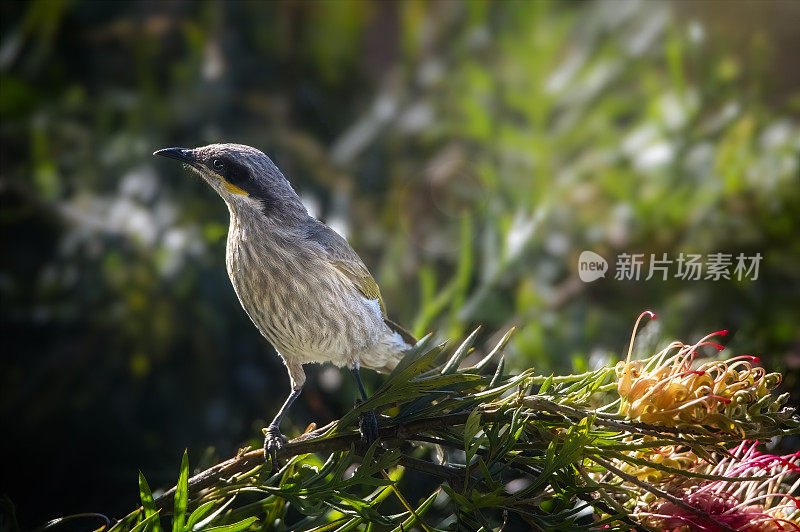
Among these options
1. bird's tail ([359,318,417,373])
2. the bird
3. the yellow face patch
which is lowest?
bird's tail ([359,318,417,373])

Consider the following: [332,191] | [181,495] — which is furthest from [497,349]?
[332,191]

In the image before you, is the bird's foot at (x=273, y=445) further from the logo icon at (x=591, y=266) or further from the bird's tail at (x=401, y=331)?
the logo icon at (x=591, y=266)

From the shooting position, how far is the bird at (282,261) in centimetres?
33

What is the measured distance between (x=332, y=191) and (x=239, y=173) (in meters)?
0.44

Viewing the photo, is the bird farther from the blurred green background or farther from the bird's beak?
the blurred green background

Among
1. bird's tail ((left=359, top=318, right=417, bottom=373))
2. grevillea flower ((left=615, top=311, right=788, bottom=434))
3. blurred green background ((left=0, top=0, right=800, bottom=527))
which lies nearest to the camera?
grevillea flower ((left=615, top=311, right=788, bottom=434))

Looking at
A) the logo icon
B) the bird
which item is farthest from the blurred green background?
the bird

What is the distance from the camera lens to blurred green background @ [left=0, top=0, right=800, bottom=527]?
2.34 ft

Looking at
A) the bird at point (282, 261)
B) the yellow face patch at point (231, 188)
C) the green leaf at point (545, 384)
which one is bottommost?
the green leaf at point (545, 384)

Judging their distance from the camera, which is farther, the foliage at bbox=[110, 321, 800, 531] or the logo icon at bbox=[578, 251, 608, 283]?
the logo icon at bbox=[578, 251, 608, 283]

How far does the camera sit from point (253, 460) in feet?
1.02

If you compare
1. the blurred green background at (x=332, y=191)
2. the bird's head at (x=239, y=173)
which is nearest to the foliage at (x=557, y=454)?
the bird's head at (x=239, y=173)

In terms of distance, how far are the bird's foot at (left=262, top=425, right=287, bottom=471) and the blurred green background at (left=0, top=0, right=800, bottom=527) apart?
25cm

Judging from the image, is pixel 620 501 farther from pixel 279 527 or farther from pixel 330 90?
pixel 330 90
